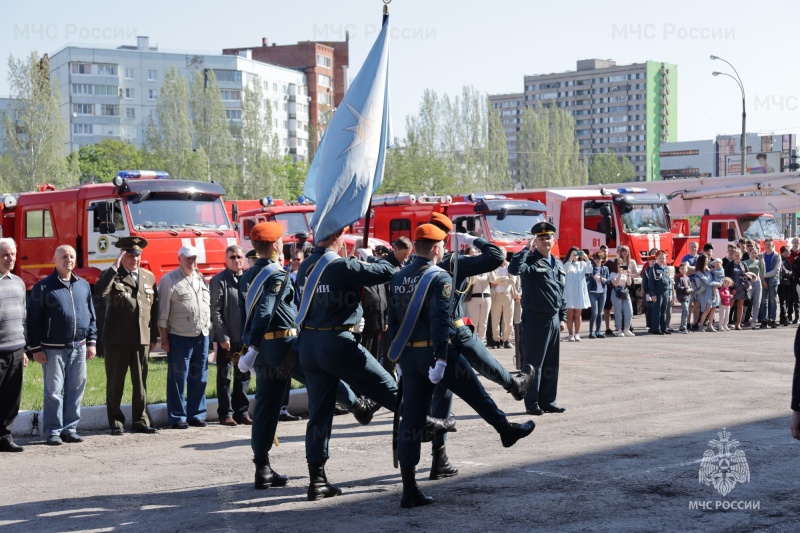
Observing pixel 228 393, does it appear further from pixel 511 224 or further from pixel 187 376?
pixel 511 224

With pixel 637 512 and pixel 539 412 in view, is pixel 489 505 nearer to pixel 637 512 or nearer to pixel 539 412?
pixel 637 512

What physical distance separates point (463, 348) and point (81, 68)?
373ft

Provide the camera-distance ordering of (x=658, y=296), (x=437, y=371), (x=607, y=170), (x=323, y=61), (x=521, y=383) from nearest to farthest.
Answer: (x=437, y=371)
(x=521, y=383)
(x=658, y=296)
(x=323, y=61)
(x=607, y=170)

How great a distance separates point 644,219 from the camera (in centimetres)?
2769

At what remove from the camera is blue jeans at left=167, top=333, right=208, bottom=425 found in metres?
11.3

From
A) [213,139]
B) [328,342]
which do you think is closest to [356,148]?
[328,342]

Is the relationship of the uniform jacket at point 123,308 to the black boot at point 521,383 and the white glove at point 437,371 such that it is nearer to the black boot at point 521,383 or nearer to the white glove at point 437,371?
the black boot at point 521,383

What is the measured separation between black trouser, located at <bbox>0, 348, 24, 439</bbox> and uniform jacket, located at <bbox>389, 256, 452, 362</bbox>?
4242 mm

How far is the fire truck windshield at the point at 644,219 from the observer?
27.4 metres

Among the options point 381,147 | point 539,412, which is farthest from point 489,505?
point 539,412

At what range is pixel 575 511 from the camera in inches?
267

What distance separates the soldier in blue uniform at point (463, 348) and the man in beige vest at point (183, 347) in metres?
3.26

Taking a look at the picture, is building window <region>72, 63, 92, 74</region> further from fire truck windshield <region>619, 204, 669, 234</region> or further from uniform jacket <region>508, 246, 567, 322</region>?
uniform jacket <region>508, 246, 567, 322</region>

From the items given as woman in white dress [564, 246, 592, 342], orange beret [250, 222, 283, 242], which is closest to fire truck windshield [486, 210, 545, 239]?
woman in white dress [564, 246, 592, 342]
